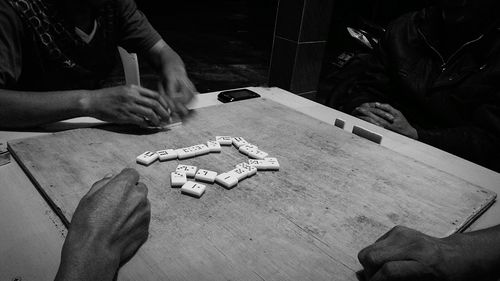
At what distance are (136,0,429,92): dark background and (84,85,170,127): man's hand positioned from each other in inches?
74.1

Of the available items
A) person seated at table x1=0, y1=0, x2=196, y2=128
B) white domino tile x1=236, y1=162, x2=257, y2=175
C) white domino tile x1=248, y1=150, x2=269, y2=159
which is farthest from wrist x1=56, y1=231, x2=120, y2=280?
person seated at table x1=0, y1=0, x2=196, y2=128

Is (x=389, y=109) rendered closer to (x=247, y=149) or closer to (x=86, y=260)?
(x=247, y=149)

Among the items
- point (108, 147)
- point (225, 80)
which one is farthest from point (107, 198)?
point (225, 80)

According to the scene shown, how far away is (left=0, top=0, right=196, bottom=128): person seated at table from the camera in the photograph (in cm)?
138

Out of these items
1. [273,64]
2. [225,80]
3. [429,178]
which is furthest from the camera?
[225,80]

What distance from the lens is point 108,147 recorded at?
130cm

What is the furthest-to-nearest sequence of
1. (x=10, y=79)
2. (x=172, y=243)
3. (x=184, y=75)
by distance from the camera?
(x=184, y=75)
(x=10, y=79)
(x=172, y=243)

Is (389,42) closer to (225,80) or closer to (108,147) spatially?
(108,147)

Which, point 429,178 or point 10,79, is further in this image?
point 10,79

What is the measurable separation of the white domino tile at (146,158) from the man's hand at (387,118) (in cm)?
127

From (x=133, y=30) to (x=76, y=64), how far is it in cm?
50

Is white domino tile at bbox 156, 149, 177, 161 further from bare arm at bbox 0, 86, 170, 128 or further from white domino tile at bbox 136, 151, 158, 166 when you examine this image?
bare arm at bbox 0, 86, 170, 128

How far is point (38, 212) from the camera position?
3.20 feet

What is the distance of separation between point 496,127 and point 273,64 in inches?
94.6
